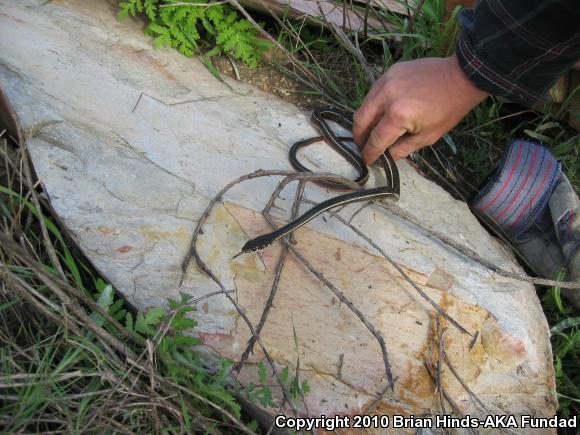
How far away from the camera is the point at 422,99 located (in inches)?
93.7

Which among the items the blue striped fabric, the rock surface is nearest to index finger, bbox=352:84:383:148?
the rock surface

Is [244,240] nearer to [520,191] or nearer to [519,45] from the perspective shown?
[519,45]

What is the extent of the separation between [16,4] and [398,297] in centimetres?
270

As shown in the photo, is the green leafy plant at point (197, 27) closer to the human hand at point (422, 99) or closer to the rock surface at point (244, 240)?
the rock surface at point (244, 240)

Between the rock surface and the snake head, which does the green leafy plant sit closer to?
the rock surface

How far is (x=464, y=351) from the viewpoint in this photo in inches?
90.8

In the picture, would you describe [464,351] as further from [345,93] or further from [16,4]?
[16,4]

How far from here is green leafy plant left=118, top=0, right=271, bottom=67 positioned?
124 inches

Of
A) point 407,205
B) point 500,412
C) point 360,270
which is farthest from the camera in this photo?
point 407,205

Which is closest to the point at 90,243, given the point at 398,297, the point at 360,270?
the point at 360,270

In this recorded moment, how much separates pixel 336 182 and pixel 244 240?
66 cm

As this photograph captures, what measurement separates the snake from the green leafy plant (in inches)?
24.5

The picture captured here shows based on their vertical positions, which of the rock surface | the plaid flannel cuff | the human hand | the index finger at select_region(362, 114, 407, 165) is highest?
the plaid flannel cuff

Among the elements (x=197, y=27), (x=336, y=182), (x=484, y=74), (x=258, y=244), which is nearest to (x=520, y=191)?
(x=484, y=74)
